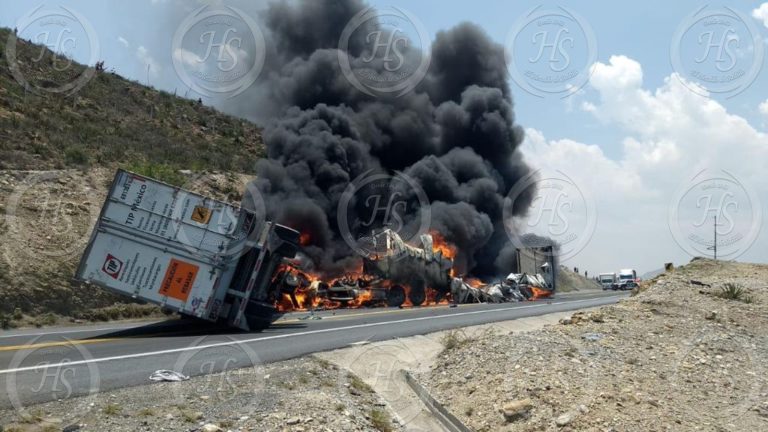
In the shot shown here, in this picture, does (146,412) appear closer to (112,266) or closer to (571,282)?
(112,266)

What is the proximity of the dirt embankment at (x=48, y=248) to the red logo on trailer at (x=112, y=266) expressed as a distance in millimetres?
4277

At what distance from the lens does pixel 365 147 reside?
31516mm

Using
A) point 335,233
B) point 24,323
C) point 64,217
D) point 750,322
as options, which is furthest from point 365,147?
point 750,322

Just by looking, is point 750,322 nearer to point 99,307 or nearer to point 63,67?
point 99,307

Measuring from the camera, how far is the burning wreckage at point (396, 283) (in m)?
20.9

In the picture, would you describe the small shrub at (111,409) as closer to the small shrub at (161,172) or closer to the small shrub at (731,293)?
the small shrub at (731,293)

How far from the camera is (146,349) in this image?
10008 millimetres

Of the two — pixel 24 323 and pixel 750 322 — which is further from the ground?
pixel 750 322

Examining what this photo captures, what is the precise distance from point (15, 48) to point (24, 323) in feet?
88.0

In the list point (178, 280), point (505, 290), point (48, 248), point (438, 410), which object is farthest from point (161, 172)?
point (438, 410)

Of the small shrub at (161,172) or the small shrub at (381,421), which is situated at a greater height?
the small shrub at (161,172)

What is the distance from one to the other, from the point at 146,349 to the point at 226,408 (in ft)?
13.2

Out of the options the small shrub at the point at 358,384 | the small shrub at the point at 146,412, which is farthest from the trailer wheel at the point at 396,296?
the small shrub at the point at 146,412

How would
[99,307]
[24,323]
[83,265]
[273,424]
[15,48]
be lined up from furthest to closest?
[15,48] → [99,307] → [24,323] → [83,265] → [273,424]
